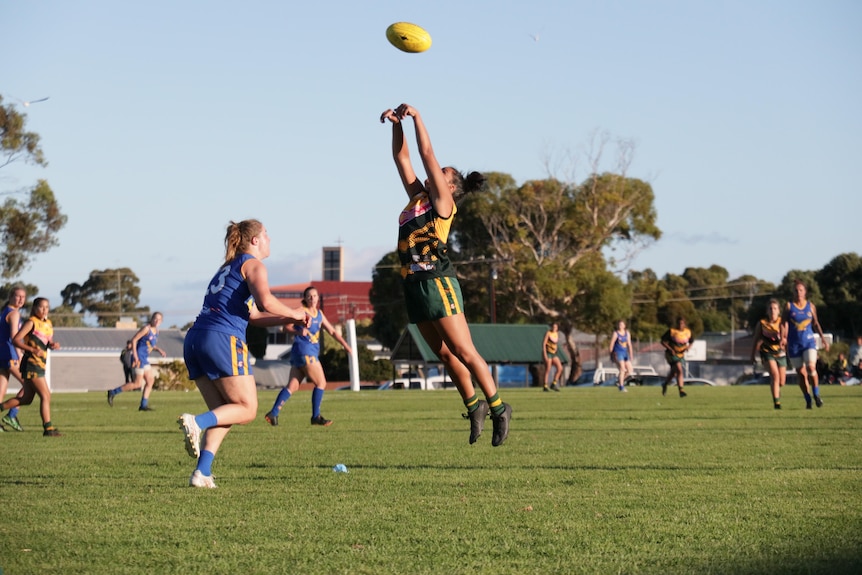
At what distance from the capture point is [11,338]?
46.4 ft

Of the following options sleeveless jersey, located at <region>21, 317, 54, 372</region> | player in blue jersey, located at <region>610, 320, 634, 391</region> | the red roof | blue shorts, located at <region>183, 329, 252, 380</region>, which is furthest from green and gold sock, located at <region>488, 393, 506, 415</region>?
the red roof

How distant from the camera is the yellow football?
8.24 meters

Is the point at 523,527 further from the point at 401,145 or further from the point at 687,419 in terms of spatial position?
the point at 687,419

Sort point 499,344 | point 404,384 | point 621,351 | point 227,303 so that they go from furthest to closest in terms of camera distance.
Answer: point 404,384, point 499,344, point 621,351, point 227,303

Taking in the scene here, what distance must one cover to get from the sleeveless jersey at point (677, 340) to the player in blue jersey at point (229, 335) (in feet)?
71.5

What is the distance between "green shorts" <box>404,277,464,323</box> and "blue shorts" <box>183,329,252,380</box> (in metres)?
1.39

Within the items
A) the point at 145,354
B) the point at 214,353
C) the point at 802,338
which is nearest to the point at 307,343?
the point at 145,354

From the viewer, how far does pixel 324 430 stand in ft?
47.5

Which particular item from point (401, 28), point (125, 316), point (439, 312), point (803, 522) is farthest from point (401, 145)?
point (125, 316)

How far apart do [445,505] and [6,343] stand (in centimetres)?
1009

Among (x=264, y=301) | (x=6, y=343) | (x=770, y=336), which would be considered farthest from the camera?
(x=770, y=336)

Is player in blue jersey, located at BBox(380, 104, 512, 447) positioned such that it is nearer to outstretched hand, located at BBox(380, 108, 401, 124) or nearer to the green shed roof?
outstretched hand, located at BBox(380, 108, 401, 124)

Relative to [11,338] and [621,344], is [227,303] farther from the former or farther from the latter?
[621,344]

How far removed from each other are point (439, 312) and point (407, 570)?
3362mm
